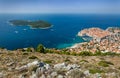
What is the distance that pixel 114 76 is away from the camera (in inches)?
834

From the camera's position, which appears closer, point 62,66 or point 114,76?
point 114,76

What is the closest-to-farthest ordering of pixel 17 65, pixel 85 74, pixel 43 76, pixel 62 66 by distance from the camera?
pixel 43 76
pixel 85 74
pixel 62 66
pixel 17 65

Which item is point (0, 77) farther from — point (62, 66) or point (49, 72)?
point (62, 66)

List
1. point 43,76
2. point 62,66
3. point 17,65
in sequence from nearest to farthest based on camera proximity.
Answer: point 43,76, point 62,66, point 17,65

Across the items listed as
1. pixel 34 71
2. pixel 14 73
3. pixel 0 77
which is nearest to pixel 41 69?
pixel 34 71

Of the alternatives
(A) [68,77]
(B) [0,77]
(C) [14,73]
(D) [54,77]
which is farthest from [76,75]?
(B) [0,77]

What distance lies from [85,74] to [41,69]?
4.69 meters

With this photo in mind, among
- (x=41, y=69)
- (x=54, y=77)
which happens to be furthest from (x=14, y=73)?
(x=54, y=77)

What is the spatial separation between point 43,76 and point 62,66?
4.03 meters

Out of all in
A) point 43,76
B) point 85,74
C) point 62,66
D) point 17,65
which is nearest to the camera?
point 43,76

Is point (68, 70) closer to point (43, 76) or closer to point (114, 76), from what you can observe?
point (43, 76)

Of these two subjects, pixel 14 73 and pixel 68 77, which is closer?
pixel 68 77

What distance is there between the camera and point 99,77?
20.4 m

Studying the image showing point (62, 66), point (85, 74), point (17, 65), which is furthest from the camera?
point (17, 65)
